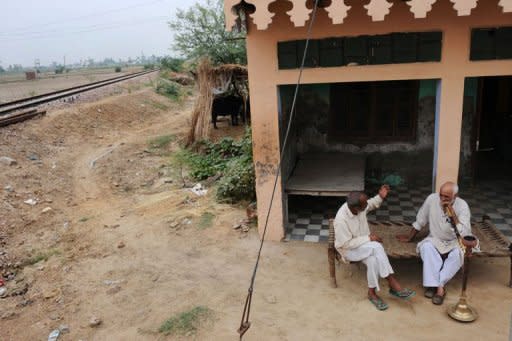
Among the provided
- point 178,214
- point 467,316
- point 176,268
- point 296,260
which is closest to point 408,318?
point 467,316

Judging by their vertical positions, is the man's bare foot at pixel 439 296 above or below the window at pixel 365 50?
below

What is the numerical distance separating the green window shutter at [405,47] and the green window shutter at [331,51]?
65 centimetres

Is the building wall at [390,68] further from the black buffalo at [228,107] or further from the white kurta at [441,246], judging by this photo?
the black buffalo at [228,107]

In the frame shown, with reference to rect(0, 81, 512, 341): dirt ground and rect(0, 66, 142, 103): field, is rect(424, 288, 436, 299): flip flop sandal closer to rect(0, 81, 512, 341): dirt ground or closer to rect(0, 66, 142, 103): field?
rect(0, 81, 512, 341): dirt ground

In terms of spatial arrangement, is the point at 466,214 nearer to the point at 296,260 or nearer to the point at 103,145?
the point at 296,260

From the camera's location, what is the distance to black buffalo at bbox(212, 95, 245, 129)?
13.8 m

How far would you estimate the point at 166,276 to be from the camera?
5496mm

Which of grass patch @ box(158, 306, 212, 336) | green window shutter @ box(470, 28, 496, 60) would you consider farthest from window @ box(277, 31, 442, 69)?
grass patch @ box(158, 306, 212, 336)

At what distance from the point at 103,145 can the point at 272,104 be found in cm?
940

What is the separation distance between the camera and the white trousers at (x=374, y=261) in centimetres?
449

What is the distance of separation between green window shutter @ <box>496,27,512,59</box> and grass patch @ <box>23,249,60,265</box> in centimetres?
676

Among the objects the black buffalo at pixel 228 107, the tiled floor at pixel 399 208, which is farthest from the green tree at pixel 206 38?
the tiled floor at pixel 399 208

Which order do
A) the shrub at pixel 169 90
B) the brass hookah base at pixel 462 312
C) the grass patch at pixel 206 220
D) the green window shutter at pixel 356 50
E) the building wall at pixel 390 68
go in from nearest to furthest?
1. the brass hookah base at pixel 462 312
2. the building wall at pixel 390 68
3. the green window shutter at pixel 356 50
4. the grass patch at pixel 206 220
5. the shrub at pixel 169 90

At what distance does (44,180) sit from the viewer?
385 inches
